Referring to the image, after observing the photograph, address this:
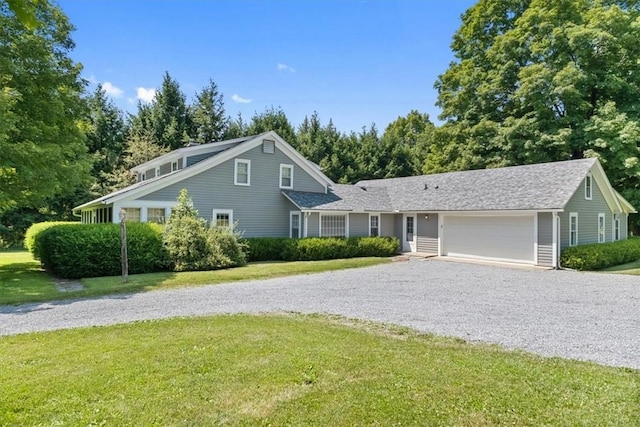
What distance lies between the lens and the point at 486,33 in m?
31.5

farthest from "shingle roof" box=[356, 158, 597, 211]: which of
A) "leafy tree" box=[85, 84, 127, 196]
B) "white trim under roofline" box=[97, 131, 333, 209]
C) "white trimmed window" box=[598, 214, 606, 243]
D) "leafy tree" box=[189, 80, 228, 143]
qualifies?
"leafy tree" box=[85, 84, 127, 196]

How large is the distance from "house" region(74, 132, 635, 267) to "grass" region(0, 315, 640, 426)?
1215 cm

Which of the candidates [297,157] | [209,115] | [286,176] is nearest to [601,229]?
[297,157]

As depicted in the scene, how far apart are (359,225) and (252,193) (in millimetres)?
6308

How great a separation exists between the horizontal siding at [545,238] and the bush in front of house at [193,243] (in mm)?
12794

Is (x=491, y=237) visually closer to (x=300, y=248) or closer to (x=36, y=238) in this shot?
(x=300, y=248)

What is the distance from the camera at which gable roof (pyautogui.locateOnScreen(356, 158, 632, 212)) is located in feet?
56.1

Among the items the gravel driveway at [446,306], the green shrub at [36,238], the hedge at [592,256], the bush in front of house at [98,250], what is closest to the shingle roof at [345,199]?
the gravel driveway at [446,306]

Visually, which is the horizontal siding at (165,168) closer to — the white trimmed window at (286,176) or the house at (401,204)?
the house at (401,204)

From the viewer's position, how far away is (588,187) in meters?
18.7

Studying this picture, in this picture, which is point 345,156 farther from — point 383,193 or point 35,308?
point 35,308

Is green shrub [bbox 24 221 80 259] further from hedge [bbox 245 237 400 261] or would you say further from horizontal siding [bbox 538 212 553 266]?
horizontal siding [bbox 538 212 553 266]

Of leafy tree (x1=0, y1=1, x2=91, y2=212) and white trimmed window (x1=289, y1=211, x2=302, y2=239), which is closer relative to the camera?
leafy tree (x1=0, y1=1, x2=91, y2=212)

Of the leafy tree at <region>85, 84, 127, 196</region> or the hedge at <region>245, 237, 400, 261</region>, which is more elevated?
the leafy tree at <region>85, 84, 127, 196</region>
